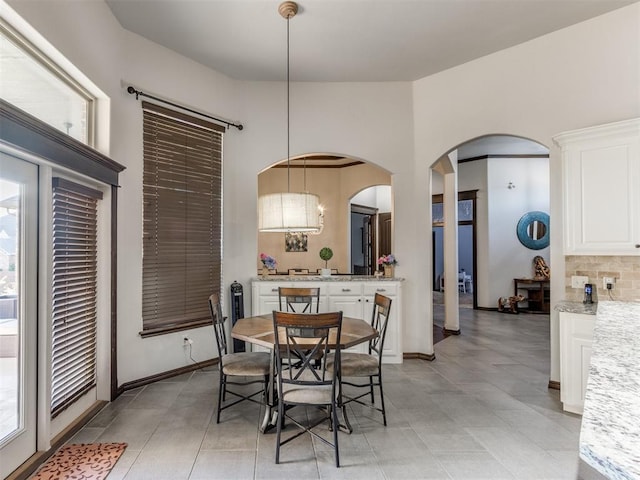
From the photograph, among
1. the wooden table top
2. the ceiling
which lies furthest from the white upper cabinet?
the wooden table top

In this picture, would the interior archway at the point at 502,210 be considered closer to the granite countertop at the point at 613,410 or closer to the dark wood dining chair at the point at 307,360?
the dark wood dining chair at the point at 307,360

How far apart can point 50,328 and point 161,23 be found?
2.85 metres

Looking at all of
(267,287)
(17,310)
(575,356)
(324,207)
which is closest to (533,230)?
(324,207)

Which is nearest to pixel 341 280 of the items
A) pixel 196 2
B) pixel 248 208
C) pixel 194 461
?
pixel 248 208

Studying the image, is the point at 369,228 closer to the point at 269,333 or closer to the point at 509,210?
the point at 509,210

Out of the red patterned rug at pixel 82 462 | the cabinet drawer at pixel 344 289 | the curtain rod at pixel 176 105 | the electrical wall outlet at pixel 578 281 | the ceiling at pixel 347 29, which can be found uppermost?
the ceiling at pixel 347 29

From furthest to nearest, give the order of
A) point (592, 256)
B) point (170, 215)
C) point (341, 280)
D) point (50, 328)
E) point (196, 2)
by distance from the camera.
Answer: point (341, 280) → point (170, 215) → point (592, 256) → point (196, 2) → point (50, 328)

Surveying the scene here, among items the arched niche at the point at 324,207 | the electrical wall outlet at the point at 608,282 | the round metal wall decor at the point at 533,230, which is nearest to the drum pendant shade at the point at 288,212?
the electrical wall outlet at the point at 608,282

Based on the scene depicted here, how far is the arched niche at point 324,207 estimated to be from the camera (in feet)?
25.7

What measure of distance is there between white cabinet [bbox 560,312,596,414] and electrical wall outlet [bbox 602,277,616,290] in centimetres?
58

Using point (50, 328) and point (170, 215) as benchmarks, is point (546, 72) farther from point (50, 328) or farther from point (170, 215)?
point (50, 328)

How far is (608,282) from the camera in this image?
3.20 metres

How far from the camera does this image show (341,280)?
4391 mm

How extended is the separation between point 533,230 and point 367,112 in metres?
5.40
